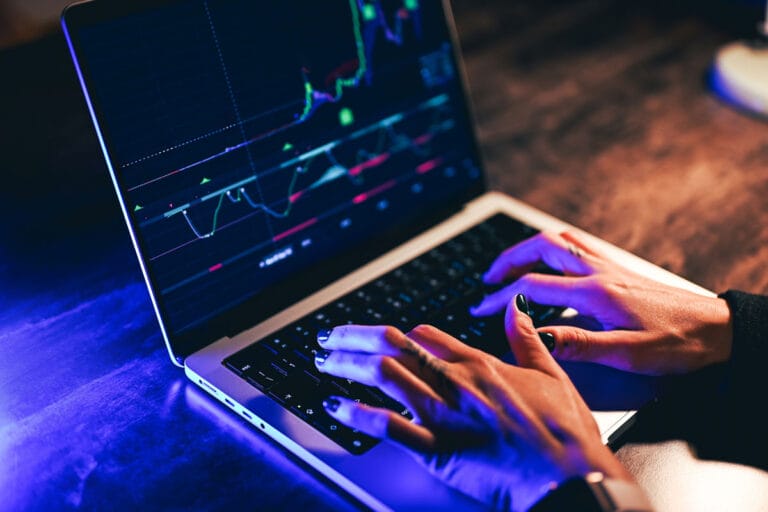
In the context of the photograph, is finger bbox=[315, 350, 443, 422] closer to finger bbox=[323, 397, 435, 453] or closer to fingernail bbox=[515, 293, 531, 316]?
finger bbox=[323, 397, 435, 453]

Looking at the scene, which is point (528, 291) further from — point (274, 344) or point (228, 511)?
point (228, 511)

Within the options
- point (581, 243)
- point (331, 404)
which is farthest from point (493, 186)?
point (331, 404)

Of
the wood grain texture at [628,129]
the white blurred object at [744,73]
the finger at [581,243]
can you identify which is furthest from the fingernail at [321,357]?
the white blurred object at [744,73]

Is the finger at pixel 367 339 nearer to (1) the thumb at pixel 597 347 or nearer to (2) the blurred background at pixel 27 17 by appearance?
(1) the thumb at pixel 597 347

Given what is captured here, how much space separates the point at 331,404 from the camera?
2.28 feet

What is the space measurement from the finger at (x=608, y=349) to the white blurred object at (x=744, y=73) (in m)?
0.76

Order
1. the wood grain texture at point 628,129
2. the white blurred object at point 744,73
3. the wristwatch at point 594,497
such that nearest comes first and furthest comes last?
the wristwatch at point 594,497 → the wood grain texture at point 628,129 → the white blurred object at point 744,73

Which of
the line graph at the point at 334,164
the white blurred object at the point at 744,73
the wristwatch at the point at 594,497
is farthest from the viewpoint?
the white blurred object at the point at 744,73

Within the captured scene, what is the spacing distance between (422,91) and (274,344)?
1.39 ft

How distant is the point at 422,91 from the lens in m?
1.03

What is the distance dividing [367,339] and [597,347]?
0.82 ft

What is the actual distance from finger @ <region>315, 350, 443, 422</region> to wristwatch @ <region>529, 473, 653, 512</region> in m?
0.13

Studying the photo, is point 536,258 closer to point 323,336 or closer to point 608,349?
point 608,349

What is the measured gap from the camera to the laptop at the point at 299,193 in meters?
0.75
